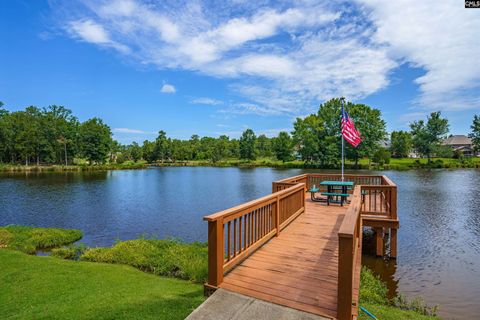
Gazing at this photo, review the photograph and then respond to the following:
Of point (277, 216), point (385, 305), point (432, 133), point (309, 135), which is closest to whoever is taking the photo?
point (385, 305)

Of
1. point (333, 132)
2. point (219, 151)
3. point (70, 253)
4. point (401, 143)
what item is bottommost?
point (70, 253)

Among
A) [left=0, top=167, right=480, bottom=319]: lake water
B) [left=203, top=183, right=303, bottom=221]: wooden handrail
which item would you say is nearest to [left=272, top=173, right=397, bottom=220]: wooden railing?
[left=0, top=167, right=480, bottom=319]: lake water

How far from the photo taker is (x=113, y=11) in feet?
43.0

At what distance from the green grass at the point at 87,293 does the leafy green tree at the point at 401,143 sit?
2996 inches

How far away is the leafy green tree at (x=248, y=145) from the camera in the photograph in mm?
81250

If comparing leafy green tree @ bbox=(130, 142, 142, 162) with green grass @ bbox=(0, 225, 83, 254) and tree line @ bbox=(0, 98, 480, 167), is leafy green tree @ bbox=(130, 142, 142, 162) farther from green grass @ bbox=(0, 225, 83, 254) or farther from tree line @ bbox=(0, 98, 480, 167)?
green grass @ bbox=(0, 225, 83, 254)

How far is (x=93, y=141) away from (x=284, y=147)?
4830cm

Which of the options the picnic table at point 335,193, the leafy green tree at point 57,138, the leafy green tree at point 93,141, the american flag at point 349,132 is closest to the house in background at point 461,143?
the picnic table at point 335,193

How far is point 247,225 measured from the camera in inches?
194

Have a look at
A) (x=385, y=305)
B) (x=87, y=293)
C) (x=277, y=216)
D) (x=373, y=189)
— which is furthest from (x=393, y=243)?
(x=87, y=293)

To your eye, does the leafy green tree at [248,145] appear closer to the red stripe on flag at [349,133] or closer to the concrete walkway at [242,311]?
the red stripe on flag at [349,133]

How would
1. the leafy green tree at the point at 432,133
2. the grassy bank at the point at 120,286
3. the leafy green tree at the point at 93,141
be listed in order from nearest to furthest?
1. the grassy bank at the point at 120,286
2. the leafy green tree at the point at 432,133
3. the leafy green tree at the point at 93,141

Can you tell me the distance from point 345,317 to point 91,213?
703 inches

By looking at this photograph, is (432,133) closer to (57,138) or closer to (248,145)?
(248,145)
